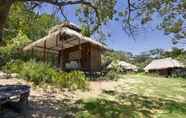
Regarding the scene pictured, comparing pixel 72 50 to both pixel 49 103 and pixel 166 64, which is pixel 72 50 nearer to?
pixel 49 103

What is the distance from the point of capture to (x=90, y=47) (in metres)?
34.0

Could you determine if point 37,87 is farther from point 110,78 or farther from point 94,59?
point 94,59

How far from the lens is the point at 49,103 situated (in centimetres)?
1433

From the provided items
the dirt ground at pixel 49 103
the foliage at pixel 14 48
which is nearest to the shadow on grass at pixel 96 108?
the dirt ground at pixel 49 103

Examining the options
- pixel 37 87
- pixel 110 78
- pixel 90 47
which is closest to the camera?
pixel 37 87

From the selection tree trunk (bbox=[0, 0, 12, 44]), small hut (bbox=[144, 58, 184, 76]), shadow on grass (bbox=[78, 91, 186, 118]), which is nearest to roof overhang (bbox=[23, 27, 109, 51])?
shadow on grass (bbox=[78, 91, 186, 118])

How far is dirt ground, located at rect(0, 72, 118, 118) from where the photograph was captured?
11883 millimetres

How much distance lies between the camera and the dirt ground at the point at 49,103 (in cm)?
1188

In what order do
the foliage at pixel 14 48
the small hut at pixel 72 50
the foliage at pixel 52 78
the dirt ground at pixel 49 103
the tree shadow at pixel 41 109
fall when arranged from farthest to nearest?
the foliage at pixel 14 48 < the small hut at pixel 72 50 < the foliage at pixel 52 78 < the dirt ground at pixel 49 103 < the tree shadow at pixel 41 109

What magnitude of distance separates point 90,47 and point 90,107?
20458 mm

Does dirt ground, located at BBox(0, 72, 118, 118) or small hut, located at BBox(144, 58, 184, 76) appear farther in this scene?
small hut, located at BBox(144, 58, 184, 76)

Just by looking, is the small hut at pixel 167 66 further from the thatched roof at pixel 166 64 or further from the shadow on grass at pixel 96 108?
the shadow on grass at pixel 96 108

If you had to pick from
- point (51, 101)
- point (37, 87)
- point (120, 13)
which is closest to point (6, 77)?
point (37, 87)

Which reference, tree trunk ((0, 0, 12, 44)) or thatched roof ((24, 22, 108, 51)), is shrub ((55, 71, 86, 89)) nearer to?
tree trunk ((0, 0, 12, 44))
